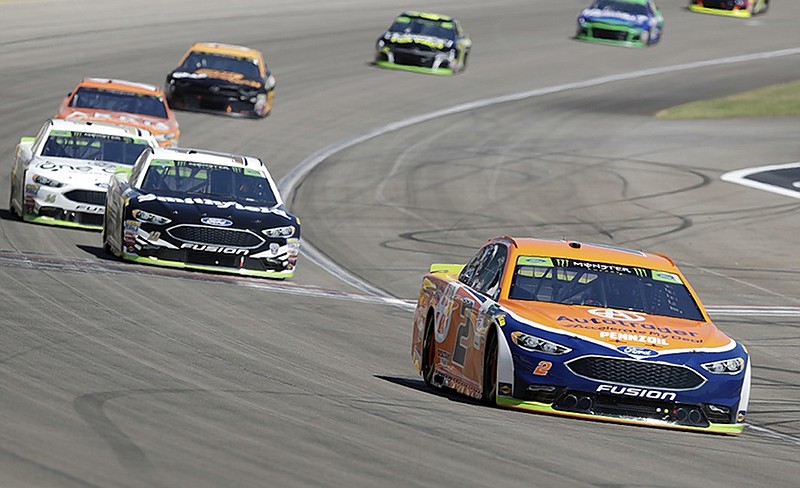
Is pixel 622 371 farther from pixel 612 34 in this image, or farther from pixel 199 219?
pixel 612 34

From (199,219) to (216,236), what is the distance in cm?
28

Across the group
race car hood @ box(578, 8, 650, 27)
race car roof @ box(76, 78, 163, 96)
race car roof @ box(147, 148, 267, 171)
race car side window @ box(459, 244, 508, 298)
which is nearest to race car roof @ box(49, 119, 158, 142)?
race car roof @ box(147, 148, 267, 171)

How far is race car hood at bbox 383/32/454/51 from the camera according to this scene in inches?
1732

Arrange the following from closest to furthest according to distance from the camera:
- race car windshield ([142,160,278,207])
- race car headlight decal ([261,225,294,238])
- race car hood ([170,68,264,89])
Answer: race car headlight decal ([261,225,294,238]), race car windshield ([142,160,278,207]), race car hood ([170,68,264,89])

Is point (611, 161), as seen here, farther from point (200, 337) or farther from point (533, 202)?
point (200, 337)

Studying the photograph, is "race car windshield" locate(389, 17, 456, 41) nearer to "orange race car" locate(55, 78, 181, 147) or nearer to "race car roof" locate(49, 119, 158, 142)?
"orange race car" locate(55, 78, 181, 147)

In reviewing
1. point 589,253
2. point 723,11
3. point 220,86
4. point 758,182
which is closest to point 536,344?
point 589,253

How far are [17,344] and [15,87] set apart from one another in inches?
1097

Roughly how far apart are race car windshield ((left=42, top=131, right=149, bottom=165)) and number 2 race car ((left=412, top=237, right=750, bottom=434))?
11.5m

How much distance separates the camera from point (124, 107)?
94.6 ft

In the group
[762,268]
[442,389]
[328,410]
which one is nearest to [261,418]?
[328,410]

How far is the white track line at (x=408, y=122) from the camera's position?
2120 centimetres

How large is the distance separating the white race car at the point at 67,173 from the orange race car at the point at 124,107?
4.62 metres

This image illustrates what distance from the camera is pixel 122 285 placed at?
54.3 feet
